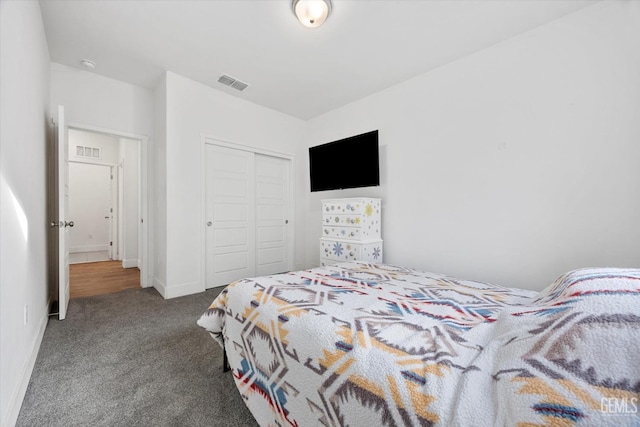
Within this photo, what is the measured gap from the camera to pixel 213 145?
3.35m

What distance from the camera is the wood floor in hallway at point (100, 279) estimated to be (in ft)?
10.6

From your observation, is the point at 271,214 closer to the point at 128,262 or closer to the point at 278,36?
the point at 278,36

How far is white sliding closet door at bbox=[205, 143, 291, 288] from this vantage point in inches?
132

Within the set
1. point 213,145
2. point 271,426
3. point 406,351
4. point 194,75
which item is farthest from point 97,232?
point 406,351

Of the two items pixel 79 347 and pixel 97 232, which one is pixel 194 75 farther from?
pixel 97 232

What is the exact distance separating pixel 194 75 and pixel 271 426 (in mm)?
3433

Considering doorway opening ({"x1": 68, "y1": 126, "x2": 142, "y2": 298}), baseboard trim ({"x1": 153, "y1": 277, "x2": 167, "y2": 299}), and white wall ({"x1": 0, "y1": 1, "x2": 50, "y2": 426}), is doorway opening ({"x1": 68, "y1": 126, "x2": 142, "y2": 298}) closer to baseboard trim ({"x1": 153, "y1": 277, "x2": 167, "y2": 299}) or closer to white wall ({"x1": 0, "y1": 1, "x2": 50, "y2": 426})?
baseboard trim ({"x1": 153, "y1": 277, "x2": 167, "y2": 299})

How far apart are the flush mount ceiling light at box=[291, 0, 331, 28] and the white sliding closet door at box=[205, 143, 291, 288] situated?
1998mm

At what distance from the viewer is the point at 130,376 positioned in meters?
1.52

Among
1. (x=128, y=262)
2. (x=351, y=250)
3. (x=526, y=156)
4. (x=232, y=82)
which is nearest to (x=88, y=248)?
(x=128, y=262)

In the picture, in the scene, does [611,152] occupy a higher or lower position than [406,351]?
higher

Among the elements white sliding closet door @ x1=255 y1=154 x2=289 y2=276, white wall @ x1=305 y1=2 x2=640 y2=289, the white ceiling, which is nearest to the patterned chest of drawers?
white wall @ x1=305 y1=2 x2=640 y2=289

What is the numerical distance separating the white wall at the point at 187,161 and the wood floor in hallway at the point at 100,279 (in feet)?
2.74

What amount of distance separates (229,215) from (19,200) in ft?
7.00
